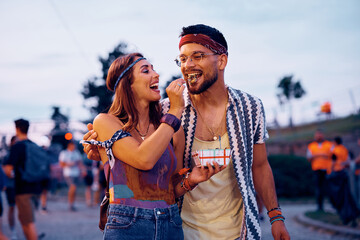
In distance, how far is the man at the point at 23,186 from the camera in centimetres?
680

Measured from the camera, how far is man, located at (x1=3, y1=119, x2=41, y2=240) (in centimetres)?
680

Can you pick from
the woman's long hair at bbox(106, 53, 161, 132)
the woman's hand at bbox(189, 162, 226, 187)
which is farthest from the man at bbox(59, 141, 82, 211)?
the woman's hand at bbox(189, 162, 226, 187)

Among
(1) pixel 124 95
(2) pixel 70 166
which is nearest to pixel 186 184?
(1) pixel 124 95

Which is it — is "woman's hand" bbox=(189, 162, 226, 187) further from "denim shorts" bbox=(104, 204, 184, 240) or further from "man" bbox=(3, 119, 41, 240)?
"man" bbox=(3, 119, 41, 240)

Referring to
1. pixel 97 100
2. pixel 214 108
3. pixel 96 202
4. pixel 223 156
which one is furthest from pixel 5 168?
pixel 97 100

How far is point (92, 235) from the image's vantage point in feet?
30.2

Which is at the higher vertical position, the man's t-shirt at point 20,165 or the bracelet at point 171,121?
the bracelet at point 171,121

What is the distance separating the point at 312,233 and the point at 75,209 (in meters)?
8.04

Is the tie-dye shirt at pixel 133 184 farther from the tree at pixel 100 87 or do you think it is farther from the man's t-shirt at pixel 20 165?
the tree at pixel 100 87

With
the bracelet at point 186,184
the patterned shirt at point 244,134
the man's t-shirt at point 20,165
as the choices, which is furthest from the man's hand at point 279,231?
the man's t-shirt at point 20,165

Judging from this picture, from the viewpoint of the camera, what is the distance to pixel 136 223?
2369 mm

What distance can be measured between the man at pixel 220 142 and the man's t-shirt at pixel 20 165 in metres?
4.53

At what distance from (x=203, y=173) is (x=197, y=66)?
37.7 inches

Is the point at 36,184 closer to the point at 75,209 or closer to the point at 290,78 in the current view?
the point at 75,209
